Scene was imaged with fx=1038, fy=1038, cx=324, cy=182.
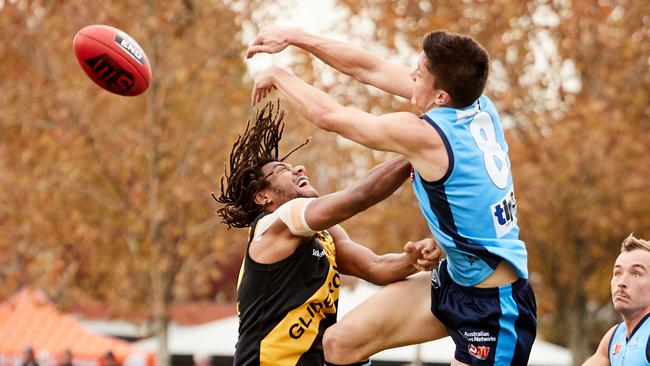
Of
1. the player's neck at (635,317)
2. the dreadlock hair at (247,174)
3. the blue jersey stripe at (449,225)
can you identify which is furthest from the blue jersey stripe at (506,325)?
the dreadlock hair at (247,174)

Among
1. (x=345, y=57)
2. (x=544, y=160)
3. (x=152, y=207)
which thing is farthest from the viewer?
(x=544, y=160)

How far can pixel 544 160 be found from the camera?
1947 centimetres

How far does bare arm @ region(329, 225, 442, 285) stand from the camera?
5.71m

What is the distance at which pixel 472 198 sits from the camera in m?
5.45

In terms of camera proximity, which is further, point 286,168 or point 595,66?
point 595,66

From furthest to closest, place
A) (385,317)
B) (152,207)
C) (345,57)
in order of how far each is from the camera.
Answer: (152,207)
(345,57)
(385,317)

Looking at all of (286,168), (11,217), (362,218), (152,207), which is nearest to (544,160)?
(362,218)

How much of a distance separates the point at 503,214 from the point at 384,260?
115 cm

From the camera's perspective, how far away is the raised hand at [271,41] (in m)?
6.09

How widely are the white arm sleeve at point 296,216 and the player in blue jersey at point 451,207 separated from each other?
1.66ft

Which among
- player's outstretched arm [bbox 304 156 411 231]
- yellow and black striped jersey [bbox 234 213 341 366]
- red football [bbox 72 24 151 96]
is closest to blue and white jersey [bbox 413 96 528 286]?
player's outstretched arm [bbox 304 156 411 231]

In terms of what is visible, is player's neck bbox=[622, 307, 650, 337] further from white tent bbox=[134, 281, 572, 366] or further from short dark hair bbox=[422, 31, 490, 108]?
white tent bbox=[134, 281, 572, 366]

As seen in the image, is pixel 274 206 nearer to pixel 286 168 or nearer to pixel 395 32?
pixel 286 168

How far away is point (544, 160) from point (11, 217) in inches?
400
